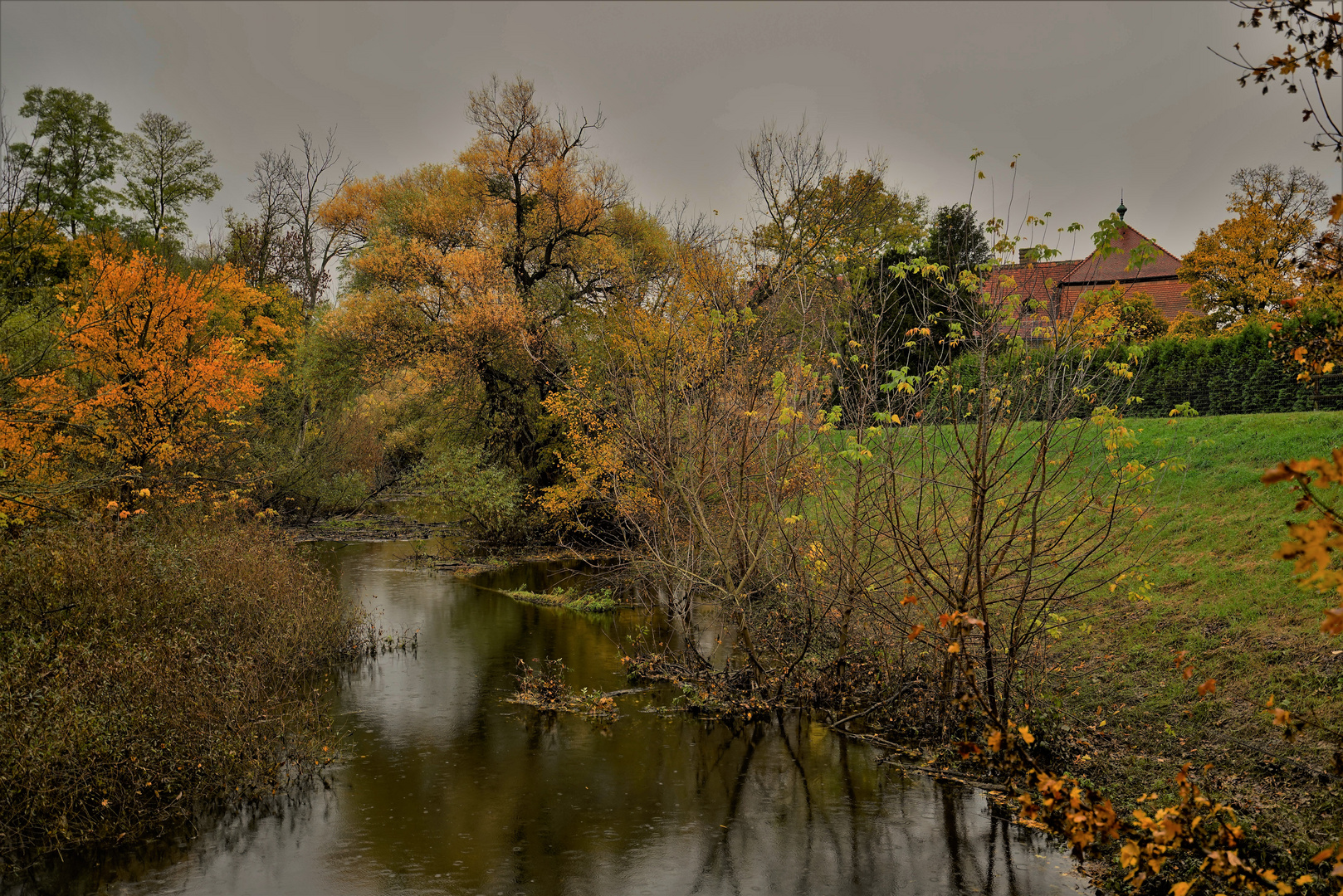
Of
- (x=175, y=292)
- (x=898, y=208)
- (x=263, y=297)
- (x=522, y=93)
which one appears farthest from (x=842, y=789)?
(x=898, y=208)

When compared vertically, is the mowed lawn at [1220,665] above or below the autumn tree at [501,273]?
below

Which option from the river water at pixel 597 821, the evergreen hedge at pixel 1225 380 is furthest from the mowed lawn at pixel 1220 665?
the evergreen hedge at pixel 1225 380

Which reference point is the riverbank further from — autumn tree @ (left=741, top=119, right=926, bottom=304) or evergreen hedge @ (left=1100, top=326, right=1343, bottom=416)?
autumn tree @ (left=741, top=119, right=926, bottom=304)

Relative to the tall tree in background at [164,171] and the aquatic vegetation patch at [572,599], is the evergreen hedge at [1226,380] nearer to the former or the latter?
the aquatic vegetation patch at [572,599]

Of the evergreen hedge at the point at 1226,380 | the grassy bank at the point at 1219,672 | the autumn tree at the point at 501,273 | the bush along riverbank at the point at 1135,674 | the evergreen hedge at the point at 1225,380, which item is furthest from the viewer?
the autumn tree at the point at 501,273

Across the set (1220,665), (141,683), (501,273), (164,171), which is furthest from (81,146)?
(1220,665)

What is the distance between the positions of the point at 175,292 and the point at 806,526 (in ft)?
46.6

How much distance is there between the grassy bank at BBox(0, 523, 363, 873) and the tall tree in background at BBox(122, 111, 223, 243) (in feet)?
82.4

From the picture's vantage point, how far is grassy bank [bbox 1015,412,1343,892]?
26.3 feet

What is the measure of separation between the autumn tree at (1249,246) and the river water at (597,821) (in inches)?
1098

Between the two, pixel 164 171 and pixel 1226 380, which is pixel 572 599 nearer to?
pixel 1226 380

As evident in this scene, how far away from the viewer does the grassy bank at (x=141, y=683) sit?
8039 millimetres

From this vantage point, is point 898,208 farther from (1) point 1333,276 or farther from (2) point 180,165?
(1) point 1333,276

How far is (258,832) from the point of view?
27.8 ft
